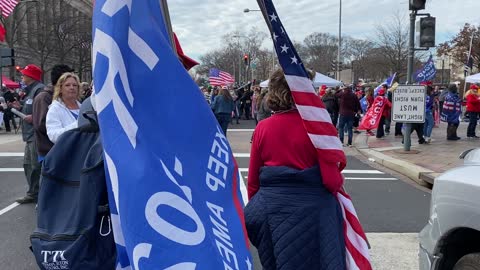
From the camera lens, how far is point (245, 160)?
37.1 ft

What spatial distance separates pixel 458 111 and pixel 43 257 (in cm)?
1447

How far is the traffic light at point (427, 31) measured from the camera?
11164 mm

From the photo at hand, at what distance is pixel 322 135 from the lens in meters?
2.68

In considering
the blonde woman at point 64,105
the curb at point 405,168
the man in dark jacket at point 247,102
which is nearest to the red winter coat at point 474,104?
the curb at point 405,168

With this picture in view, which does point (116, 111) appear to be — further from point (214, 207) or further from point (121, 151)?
point (214, 207)

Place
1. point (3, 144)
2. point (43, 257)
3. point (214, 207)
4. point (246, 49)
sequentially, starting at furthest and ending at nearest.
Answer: point (246, 49) → point (3, 144) → point (43, 257) → point (214, 207)

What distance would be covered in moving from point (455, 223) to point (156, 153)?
6.55ft

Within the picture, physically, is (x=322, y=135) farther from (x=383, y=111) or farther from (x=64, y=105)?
(x=383, y=111)

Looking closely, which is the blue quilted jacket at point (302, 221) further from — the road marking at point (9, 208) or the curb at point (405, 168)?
the curb at point (405, 168)

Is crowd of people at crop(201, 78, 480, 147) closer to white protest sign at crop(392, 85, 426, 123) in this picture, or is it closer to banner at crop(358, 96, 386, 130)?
banner at crop(358, 96, 386, 130)

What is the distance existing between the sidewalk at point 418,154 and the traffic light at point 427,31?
102 inches

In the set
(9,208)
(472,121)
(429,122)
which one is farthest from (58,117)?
(472,121)

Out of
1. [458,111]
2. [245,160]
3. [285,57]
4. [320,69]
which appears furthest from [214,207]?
[320,69]

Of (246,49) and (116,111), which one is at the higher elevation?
(246,49)
